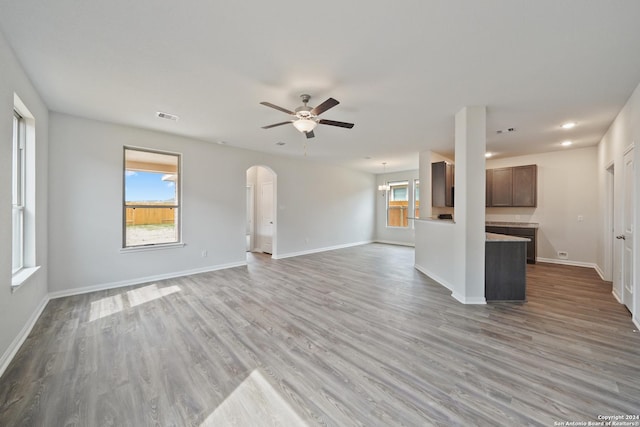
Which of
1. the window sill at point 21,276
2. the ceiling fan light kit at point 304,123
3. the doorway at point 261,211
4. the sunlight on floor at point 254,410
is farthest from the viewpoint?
the doorway at point 261,211

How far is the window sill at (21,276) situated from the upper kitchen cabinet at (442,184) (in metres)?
6.50

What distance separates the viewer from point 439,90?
116 inches

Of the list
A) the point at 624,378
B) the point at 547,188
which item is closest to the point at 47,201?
the point at 624,378

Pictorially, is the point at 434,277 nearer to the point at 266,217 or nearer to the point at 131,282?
the point at 266,217

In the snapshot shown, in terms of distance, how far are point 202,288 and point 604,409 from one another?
4567 millimetres

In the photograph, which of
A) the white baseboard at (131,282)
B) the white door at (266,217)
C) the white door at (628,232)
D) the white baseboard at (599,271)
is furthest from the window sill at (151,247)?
the white baseboard at (599,271)

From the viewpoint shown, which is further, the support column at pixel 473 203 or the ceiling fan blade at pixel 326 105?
the support column at pixel 473 203

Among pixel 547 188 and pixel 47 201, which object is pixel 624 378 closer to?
pixel 547 188

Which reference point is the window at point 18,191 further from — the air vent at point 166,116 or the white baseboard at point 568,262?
the white baseboard at point 568,262

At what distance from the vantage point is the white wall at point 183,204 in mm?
3705

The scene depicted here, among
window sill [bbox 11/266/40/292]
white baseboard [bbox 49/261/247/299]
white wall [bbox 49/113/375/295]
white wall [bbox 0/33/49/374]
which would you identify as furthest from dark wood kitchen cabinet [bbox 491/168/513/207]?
→ window sill [bbox 11/266/40/292]

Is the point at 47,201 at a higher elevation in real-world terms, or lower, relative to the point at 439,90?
lower

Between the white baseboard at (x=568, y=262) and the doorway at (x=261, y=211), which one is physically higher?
the doorway at (x=261, y=211)

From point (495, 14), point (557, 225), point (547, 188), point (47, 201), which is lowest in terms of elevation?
point (557, 225)
